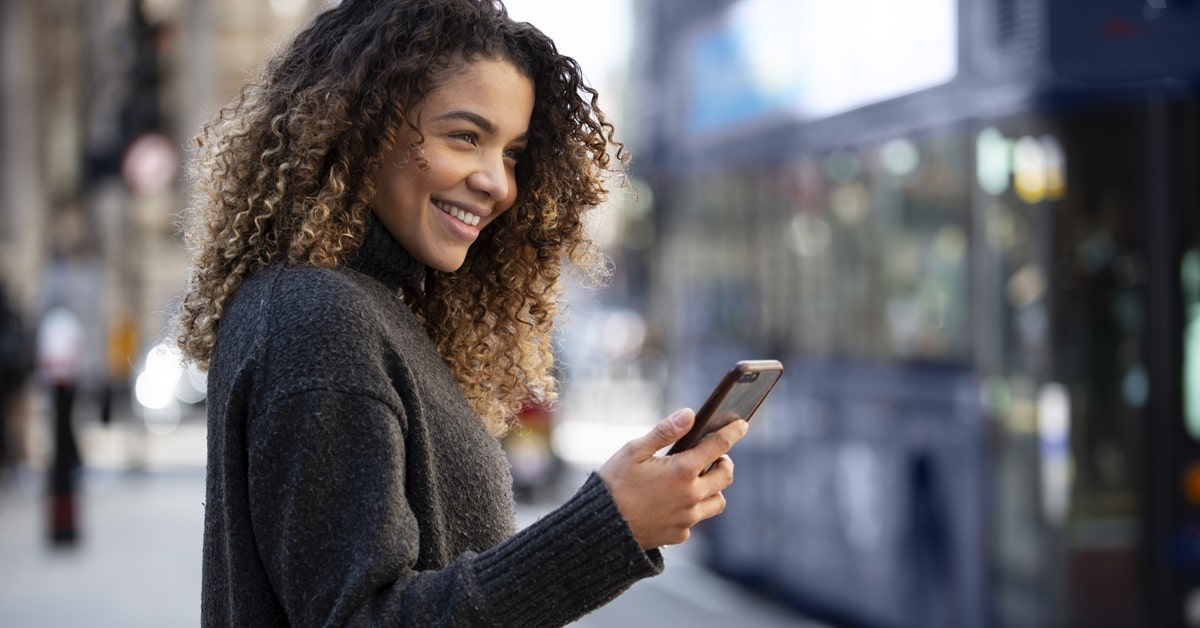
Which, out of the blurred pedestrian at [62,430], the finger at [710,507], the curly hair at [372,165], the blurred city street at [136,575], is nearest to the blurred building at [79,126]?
the blurred city street at [136,575]

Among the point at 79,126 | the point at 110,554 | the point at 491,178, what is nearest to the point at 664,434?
the point at 491,178

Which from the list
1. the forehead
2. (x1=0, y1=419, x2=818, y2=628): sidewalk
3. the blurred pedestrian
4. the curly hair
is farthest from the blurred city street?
the forehead

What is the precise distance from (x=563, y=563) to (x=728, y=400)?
10.0 inches

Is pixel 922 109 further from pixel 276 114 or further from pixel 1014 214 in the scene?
pixel 276 114

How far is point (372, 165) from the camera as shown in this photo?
1836 mm

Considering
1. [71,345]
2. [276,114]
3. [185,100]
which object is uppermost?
[185,100]

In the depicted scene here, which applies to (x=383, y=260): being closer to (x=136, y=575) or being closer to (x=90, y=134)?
(x=136, y=575)

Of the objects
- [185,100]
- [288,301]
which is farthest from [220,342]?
[185,100]

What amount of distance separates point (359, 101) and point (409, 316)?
258 mm

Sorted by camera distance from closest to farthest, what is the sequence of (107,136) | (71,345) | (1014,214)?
(1014,214), (71,345), (107,136)

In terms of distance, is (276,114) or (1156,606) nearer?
(276,114)

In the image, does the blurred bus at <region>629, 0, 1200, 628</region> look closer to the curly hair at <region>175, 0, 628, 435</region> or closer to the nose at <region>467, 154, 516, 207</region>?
the curly hair at <region>175, 0, 628, 435</region>

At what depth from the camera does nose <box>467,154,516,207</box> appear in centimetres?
188

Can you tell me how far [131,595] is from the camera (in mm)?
7984
